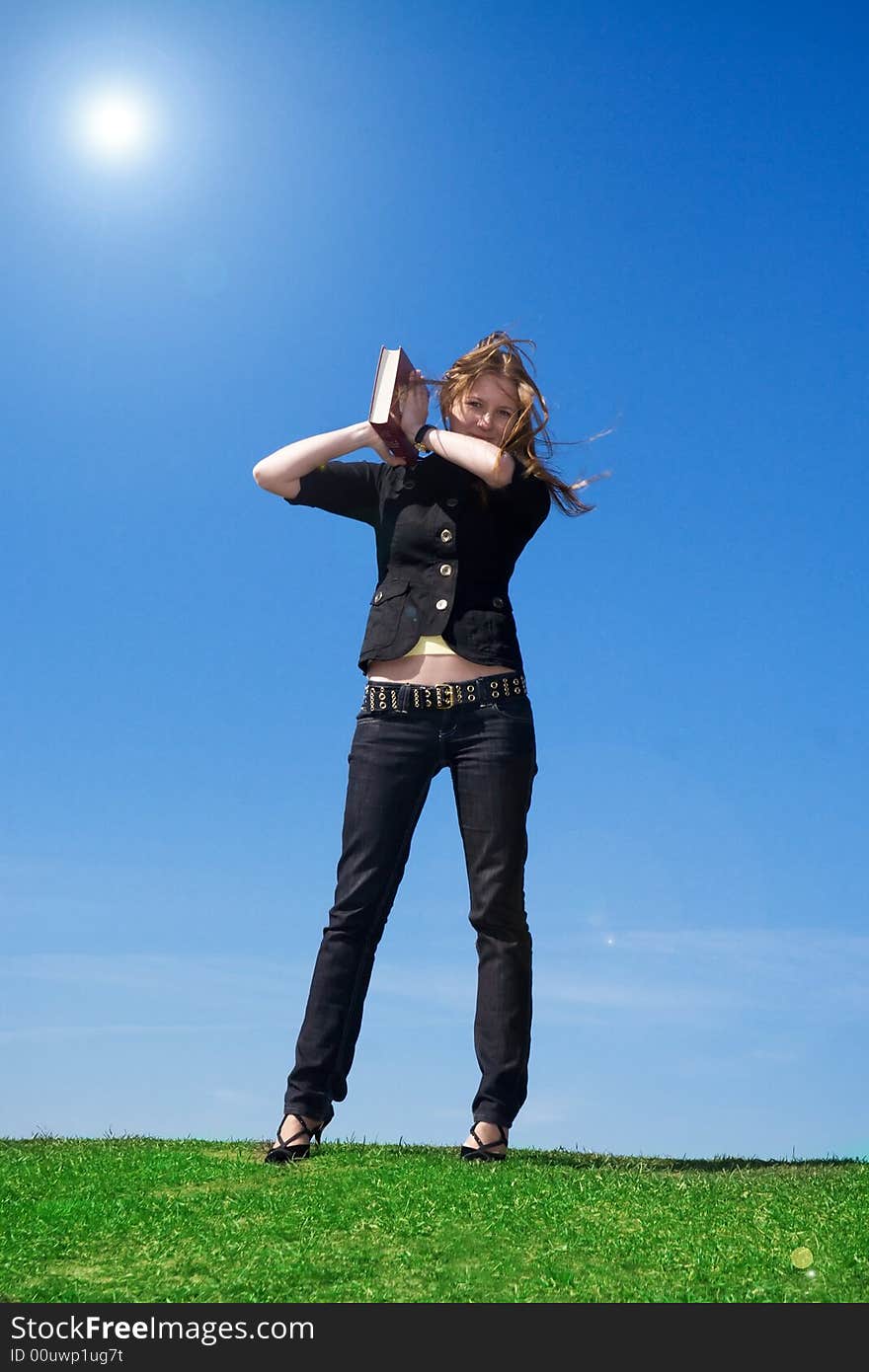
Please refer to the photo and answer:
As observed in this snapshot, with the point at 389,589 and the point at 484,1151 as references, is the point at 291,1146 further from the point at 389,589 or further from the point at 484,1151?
the point at 389,589

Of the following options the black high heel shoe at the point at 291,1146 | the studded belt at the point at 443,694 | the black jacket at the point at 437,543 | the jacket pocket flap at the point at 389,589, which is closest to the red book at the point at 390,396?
the black jacket at the point at 437,543

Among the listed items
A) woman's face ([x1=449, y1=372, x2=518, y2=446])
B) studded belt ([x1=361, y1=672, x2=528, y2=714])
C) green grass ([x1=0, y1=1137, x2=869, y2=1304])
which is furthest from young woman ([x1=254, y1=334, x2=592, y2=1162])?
green grass ([x1=0, y1=1137, x2=869, y2=1304])

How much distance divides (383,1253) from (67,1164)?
9.45 ft

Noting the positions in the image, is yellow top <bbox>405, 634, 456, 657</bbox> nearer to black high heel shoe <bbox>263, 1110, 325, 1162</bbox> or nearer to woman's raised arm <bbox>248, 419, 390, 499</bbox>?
woman's raised arm <bbox>248, 419, 390, 499</bbox>

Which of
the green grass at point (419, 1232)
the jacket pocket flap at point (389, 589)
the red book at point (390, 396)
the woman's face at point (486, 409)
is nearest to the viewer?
the green grass at point (419, 1232)

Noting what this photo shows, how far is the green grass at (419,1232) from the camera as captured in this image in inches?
179

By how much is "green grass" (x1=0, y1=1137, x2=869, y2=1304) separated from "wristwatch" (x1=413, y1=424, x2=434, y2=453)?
3.55 m

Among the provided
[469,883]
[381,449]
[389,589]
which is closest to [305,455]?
[381,449]

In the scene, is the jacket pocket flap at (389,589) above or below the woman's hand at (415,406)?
below

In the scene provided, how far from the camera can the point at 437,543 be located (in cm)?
665

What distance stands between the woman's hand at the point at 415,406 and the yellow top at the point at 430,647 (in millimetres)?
1039

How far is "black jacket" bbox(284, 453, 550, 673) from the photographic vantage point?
653 cm

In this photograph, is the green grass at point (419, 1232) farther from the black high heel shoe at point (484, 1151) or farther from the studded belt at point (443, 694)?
the studded belt at point (443, 694)
